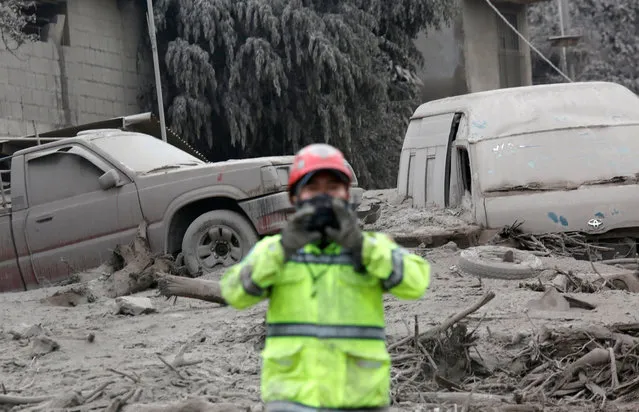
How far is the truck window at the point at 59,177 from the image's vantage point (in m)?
11.4

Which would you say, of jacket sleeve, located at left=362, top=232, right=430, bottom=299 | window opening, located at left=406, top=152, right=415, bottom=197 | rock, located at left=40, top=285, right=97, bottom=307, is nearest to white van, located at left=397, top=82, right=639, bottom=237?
window opening, located at left=406, top=152, right=415, bottom=197

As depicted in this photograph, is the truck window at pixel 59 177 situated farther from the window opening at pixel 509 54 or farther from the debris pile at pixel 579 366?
the window opening at pixel 509 54

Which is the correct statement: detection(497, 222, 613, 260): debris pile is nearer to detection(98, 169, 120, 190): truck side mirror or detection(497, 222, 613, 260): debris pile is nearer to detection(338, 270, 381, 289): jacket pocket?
detection(98, 169, 120, 190): truck side mirror

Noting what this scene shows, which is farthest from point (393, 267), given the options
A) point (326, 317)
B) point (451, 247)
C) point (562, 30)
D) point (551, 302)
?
point (562, 30)

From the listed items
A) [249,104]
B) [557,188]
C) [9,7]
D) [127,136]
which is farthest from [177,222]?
[249,104]

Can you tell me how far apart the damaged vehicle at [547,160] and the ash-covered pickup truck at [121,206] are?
1153 mm

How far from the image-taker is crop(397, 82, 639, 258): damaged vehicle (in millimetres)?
10516

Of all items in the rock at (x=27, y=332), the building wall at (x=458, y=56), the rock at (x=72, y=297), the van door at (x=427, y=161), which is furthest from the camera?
the building wall at (x=458, y=56)

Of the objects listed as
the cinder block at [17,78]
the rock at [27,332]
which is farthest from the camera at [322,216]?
the cinder block at [17,78]

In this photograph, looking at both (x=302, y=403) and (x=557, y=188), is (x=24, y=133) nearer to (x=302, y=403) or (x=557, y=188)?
(x=557, y=188)

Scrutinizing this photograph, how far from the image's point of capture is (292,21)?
20.2 metres

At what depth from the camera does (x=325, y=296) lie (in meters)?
3.73

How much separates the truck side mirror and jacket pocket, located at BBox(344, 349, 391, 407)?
7.66 metres

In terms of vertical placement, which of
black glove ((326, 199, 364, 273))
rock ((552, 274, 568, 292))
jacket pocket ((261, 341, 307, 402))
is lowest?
rock ((552, 274, 568, 292))
